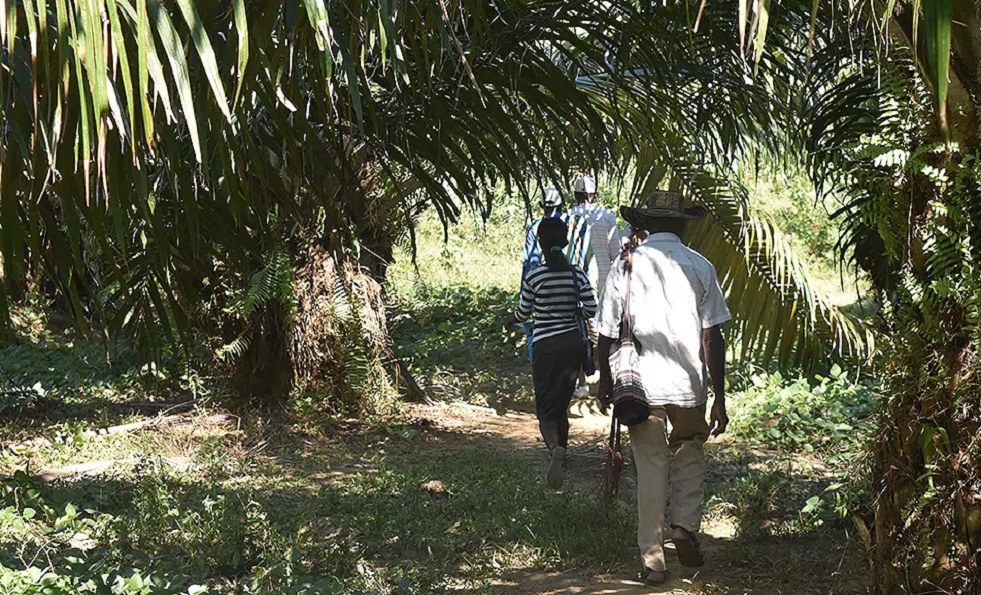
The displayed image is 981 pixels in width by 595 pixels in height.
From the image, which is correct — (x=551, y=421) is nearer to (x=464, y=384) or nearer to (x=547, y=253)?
(x=547, y=253)

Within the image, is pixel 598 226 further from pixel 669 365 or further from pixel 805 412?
pixel 669 365

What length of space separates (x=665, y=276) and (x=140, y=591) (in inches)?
100

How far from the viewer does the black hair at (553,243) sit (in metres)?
7.19

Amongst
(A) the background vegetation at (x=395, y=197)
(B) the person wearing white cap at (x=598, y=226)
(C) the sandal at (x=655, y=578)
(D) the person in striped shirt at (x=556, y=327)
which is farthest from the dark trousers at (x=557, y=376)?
(C) the sandal at (x=655, y=578)

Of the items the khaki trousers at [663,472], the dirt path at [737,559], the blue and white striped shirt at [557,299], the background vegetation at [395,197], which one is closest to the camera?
the background vegetation at [395,197]

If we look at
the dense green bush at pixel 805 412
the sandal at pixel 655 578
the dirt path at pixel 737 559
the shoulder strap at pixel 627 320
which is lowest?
the dirt path at pixel 737 559

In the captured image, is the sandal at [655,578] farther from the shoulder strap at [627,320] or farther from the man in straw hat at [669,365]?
the shoulder strap at [627,320]

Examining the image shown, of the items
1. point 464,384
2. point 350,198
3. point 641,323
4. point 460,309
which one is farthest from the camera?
point 460,309

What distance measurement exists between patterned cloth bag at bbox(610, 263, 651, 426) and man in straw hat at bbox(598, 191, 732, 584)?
→ 1.3 inches

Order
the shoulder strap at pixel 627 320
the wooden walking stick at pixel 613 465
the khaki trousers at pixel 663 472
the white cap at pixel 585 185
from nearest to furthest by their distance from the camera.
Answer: the khaki trousers at pixel 663 472
the shoulder strap at pixel 627 320
the wooden walking stick at pixel 613 465
the white cap at pixel 585 185

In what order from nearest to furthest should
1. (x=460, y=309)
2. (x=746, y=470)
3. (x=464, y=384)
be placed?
(x=746, y=470)
(x=464, y=384)
(x=460, y=309)

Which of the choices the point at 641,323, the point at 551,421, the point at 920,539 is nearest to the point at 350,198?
the point at 551,421

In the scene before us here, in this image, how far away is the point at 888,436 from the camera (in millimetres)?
3846

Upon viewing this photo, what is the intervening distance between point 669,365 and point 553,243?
7.46 ft
